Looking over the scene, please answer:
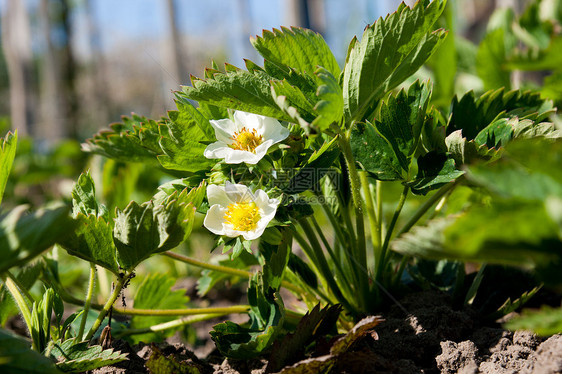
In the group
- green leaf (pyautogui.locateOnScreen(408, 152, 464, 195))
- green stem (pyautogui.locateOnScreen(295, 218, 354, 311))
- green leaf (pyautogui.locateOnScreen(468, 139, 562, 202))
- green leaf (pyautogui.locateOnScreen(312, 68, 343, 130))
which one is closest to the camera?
green leaf (pyautogui.locateOnScreen(468, 139, 562, 202))

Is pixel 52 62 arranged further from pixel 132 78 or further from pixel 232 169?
pixel 132 78

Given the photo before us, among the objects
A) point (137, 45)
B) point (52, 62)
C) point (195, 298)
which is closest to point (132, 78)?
point (137, 45)

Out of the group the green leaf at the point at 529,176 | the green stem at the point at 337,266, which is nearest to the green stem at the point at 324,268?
the green stem at the point at 337,266

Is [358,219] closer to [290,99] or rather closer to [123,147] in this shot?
[290,99]

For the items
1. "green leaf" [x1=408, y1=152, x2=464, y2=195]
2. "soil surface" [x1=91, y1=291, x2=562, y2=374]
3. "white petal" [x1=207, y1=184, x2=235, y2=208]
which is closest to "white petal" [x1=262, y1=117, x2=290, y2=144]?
"white petal" [x1=207, y1=184, x2=235, y2=208]

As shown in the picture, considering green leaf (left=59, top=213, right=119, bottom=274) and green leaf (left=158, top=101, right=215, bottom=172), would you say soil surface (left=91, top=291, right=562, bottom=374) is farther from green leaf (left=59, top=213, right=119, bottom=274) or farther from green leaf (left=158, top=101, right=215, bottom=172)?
green leaf (left=158, top=101, right=215, bottom=172)

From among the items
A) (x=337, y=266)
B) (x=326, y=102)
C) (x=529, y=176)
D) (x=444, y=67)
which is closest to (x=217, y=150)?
(x=326, y=102)
